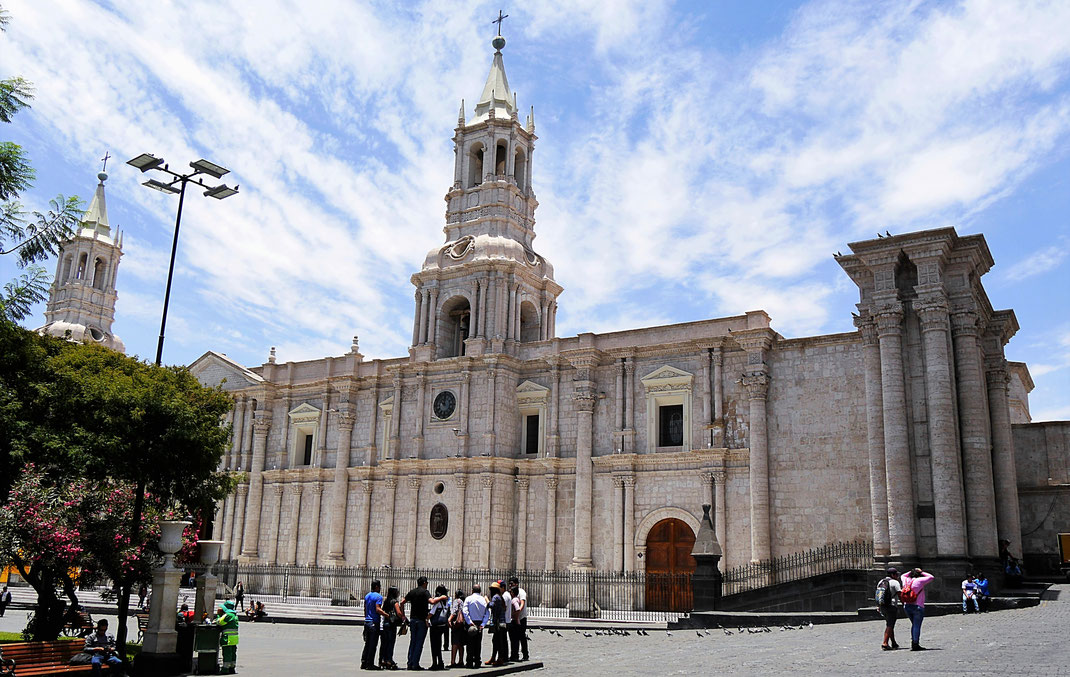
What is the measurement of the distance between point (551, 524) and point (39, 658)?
20948 millimetres

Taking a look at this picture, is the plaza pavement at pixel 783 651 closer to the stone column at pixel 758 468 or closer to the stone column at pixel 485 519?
the stone column at pixel 758 468

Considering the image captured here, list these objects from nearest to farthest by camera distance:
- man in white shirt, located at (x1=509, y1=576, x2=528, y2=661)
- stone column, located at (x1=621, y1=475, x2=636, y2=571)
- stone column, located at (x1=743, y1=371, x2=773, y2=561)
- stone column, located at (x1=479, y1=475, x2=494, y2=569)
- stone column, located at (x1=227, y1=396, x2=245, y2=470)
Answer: man in white shirt, located at (x1=509, y1=576, x2=528, y2=661) → stone column, located at (x1=743, y1=371, x2=773, y2=561) → stone column, located at (x1=621, y1=475, x2=636, y2=571) → stone column, located at (x1=479, y1=475, x2=494, y2=569) → stone column, located at (x1=227, y1=396, x2=245, y2=470)

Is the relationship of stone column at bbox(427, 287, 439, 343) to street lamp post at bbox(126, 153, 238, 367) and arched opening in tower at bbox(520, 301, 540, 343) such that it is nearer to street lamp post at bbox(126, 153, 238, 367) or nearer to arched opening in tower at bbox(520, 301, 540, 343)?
arched opening in tower at bbox(520, 301, 540, 343)

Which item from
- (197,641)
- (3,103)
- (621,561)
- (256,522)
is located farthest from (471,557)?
(3,103)

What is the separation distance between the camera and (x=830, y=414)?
91.4ft

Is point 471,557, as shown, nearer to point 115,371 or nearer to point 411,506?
point 411,506

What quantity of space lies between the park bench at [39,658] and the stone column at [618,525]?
1991cm


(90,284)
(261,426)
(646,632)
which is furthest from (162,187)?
(90,284)

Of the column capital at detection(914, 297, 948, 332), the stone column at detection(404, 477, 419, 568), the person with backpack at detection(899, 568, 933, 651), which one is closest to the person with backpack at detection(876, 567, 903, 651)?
the person with backpack at detection(899, 568, 933, 651)

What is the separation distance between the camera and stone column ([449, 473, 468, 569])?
32812 millimetres

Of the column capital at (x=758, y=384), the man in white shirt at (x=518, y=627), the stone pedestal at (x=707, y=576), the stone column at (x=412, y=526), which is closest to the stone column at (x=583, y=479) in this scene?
the column capital at (x=758, y=384)

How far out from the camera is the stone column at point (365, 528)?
35375 mm

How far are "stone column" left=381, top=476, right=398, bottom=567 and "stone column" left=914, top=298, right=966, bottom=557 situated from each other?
20.0 meters

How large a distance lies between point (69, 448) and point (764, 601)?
57.1 feet
